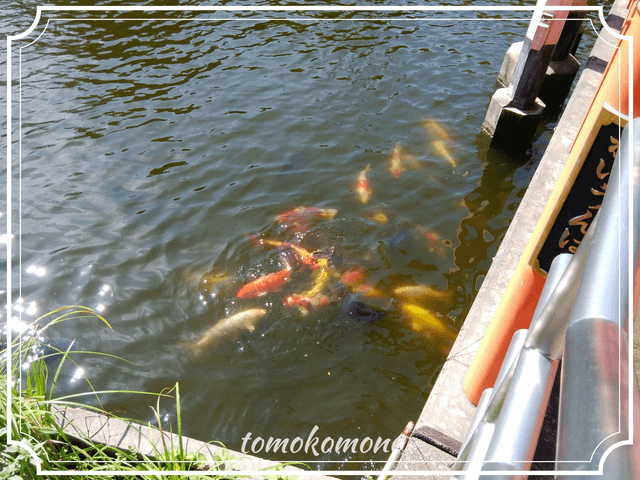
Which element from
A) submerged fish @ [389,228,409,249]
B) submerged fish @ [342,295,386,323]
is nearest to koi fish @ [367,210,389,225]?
submerged fish @ [389,228,409,249]

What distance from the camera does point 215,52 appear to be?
8898 mm

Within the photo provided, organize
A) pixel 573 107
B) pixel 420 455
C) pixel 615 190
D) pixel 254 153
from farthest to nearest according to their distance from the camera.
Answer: pixel 254 153 < pixel 573 107 < pixel 420 455 < pixel 615 190

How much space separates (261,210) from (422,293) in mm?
2373

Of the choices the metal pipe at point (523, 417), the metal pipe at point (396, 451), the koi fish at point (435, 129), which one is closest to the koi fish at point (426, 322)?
the metal pipe at point (396, 451)

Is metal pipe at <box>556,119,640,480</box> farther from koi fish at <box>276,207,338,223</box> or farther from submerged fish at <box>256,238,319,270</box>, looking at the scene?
koi fish at <box>276,207,338,223</box>

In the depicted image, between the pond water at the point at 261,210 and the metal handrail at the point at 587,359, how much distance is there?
10.6ft

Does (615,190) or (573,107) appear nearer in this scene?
(615,190)

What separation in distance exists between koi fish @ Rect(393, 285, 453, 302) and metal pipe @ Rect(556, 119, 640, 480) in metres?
4.31

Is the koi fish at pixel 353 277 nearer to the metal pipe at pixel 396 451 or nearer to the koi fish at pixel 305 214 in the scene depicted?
the koi fish at pixel 305 214

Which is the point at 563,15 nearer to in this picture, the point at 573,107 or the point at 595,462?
the point at 573,107

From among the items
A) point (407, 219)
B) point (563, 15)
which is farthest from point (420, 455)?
point (563, 15)

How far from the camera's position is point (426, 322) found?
14.6 feet

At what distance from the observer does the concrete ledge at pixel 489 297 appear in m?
2.66

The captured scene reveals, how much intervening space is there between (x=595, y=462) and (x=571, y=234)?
1832 millimetres
